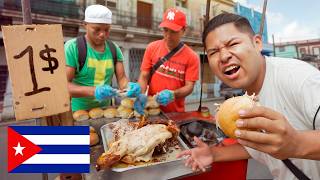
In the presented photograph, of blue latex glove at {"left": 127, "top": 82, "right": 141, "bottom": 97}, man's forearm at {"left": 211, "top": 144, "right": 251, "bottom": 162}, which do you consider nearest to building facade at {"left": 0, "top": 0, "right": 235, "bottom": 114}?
blue latex glove at {"left": 127, "top": 82, "right": 141, "bottom": 97}

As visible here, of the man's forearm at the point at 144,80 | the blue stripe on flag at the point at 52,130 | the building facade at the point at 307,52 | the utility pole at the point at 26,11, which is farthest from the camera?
the building facade at the point at 307,52

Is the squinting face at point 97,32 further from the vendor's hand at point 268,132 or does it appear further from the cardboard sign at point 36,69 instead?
the vendor's hand at point 268,132

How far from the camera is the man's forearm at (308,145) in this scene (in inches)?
38.3

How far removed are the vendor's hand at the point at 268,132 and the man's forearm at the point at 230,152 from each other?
819 mm

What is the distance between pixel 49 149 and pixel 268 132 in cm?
92

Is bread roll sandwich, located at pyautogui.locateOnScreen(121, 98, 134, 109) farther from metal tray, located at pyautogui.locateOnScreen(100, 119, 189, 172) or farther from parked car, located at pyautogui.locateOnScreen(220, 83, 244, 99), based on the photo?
parked car, located at pyautogui.locateOnScreen(220, 83, 244, 99)

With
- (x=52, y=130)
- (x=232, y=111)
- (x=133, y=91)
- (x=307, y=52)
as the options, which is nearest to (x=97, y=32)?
(x=133, y=91)

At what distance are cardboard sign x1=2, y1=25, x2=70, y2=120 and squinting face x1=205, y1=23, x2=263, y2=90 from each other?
0.83 metres

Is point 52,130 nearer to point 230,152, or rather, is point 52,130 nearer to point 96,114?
point 230,152

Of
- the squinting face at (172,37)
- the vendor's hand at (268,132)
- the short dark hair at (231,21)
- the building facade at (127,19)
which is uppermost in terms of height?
the building facade at (127,19)

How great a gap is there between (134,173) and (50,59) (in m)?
0.77

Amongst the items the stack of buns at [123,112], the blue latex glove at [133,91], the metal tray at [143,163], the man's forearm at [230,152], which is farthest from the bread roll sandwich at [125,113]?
the man's forearm at [230,152]

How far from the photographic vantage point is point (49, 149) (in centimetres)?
116

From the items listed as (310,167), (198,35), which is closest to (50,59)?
(310,167)
